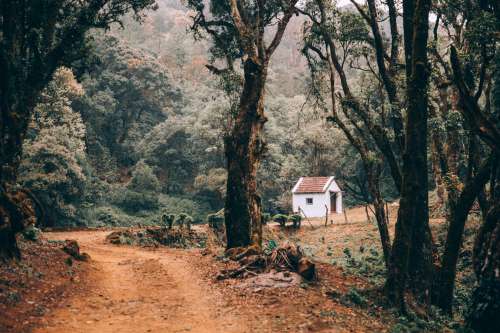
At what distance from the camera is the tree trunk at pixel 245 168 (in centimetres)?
1405

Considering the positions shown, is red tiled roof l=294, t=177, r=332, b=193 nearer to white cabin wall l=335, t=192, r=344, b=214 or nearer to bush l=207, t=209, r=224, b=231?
white cabin wall l=335, t=192, r=344, b=214

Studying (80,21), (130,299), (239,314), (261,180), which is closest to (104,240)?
(80,21)

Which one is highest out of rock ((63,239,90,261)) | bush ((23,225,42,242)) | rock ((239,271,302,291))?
bush ((23,225,42,242))

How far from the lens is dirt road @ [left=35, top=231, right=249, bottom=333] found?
7.51 m

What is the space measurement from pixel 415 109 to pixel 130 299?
25.2ft

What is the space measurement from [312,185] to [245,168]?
2925 centimetres

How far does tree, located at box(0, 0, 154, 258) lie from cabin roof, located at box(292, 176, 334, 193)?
2837 cm

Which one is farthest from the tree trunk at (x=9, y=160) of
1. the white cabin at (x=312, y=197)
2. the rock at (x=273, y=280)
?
the white cabin at (x=312, y=197)

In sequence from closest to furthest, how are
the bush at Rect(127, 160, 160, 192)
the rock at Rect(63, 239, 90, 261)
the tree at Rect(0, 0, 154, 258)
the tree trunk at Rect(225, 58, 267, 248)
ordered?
the tree at Rect(0, 0, 154, 258), the rock at Rect(63, 239, 90, 261), the tree trunk at Rect(225, 58, 267, 248), the bush at Rect(127, 160, 160, 192)

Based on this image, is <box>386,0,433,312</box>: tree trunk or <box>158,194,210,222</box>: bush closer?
<box>386,0,433,312</box>: tree trunk

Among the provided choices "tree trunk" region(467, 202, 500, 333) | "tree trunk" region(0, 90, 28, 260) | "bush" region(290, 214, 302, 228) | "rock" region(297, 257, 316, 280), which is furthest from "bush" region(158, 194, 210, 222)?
"tree trunk" region(467, 202, 500, 333)

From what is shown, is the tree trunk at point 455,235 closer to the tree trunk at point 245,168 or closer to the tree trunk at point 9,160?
the tree trunk at point 245,168

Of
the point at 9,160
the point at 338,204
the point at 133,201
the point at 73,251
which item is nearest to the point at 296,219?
the point at 338,204

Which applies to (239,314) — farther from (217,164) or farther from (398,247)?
(217,164)
